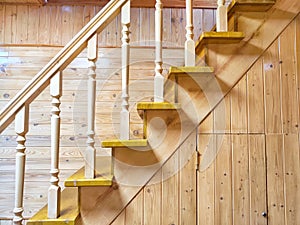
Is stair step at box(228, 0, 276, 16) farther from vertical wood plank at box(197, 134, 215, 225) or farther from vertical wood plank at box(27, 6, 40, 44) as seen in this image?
vertical wood plank at box(27, 6, 40, 44)

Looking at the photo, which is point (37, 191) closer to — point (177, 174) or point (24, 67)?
point (24, 67)

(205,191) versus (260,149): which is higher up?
(260,149)

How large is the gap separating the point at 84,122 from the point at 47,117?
13.3 inches

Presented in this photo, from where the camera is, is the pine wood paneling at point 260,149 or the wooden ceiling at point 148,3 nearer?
the pine wood paneling at point 260,149

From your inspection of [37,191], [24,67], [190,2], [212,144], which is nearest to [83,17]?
[24,67]

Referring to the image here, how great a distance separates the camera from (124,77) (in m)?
1.39

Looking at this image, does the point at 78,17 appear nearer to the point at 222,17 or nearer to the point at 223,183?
the point at 222,17

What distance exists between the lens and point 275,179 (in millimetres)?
1469

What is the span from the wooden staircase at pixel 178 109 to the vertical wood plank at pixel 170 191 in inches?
1.5

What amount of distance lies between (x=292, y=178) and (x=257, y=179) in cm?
19

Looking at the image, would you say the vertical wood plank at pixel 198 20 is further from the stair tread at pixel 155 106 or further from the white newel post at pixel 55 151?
the white newel post at pixel 55 151

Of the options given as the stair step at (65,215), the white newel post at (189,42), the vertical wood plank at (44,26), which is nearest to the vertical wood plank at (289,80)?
the white newel post at (189,42)

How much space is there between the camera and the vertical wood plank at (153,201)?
1.40 metres

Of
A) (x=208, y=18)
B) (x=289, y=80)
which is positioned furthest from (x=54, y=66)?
(x=208, y=18)
